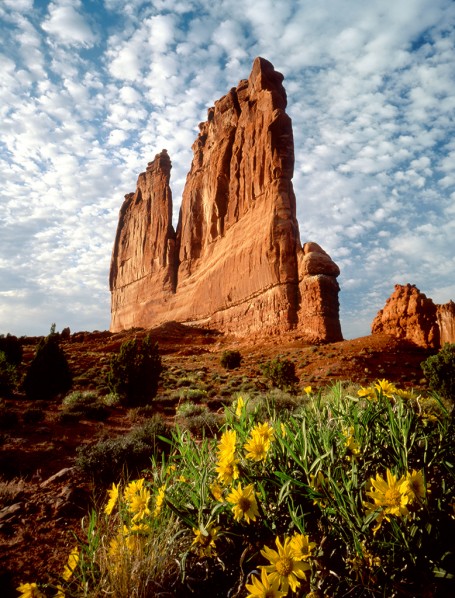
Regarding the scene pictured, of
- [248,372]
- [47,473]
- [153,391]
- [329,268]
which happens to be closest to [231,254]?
[329,268]

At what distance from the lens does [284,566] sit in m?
A: 1.34

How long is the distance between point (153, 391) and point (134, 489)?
12.9m

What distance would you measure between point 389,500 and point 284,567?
0.47m

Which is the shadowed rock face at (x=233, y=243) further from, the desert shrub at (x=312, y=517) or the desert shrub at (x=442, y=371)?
the desert shrub at (x=312, y=517)

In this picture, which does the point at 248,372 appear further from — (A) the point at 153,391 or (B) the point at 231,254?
(B) the point at 231,254

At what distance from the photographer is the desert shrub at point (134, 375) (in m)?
13.9

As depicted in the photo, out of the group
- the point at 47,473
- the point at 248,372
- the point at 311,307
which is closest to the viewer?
the point at 47,473

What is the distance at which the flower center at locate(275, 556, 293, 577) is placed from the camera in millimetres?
1343

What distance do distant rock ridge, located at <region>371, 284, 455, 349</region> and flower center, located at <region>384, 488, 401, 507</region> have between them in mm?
27180

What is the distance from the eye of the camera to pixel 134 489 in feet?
6.65

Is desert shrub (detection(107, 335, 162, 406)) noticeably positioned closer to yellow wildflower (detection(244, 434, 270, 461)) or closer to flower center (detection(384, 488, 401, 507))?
yellow wildflower (detection(244, 434, 270, 461))

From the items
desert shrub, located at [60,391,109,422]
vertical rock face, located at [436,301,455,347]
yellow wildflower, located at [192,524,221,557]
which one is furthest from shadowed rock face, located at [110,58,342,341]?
yellow wildflower, located at [192,524,221,557]

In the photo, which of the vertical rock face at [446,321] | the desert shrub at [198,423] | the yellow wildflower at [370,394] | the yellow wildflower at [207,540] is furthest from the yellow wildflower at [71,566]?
the vertical rock face at [446,321]

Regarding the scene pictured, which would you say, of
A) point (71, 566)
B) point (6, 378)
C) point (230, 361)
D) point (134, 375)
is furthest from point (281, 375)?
point (71, 566)
